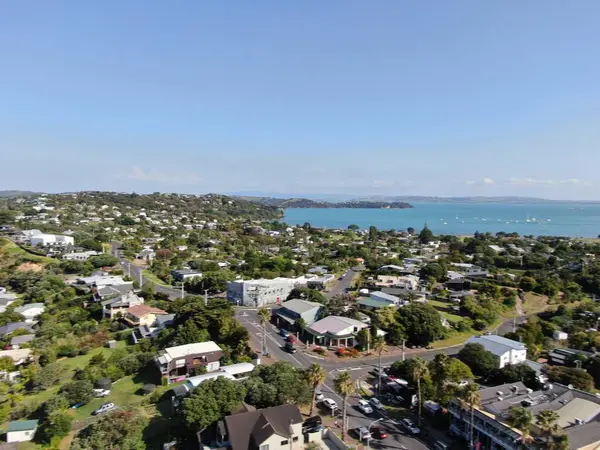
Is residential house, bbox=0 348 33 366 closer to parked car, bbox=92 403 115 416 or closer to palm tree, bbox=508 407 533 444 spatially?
parked car, bbox=92 403 115 416

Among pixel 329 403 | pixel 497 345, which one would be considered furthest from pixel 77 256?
pixel 497 345

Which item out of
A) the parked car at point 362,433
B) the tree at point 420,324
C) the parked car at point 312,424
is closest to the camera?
the parked car at point 362,433

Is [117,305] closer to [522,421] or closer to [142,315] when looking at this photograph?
[142,315]

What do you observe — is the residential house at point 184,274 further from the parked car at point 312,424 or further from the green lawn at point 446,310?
the parked car at point 312,424

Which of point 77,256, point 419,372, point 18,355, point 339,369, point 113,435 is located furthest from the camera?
point 77,256

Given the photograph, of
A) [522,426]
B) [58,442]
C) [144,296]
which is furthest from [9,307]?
[522,426]

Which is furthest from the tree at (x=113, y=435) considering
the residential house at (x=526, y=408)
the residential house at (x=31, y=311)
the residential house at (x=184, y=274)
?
the residential house at (x=184, y=274)
